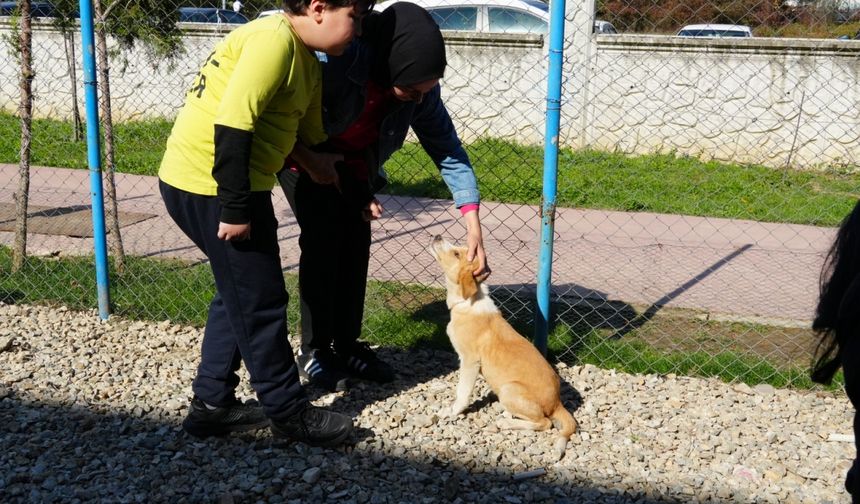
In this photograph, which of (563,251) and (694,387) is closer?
(694,387)

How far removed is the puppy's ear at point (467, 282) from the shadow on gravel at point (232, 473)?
0.77 metres

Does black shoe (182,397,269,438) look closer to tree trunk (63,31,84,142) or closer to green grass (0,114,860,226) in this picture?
green grass (0,114,860,226)

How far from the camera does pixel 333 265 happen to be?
379cm

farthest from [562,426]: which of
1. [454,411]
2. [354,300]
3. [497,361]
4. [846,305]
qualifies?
[846,305]

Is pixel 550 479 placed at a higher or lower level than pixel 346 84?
lower

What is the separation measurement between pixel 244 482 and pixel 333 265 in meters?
1.07

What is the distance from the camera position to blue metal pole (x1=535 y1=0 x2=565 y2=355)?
385 centimetres

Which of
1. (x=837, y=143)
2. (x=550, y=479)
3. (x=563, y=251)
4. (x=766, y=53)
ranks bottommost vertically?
(x=550, y=479)

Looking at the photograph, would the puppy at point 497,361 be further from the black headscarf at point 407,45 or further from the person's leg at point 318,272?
the black headscarf at point 407,45

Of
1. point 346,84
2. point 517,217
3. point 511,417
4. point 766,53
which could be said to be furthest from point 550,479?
point 766,53

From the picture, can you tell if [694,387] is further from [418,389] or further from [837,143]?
[837,143]

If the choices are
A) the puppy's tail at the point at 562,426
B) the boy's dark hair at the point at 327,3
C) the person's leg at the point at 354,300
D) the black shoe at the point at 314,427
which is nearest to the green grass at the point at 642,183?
the person's leg at the point at 354,300

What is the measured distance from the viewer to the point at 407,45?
3146 millimetres

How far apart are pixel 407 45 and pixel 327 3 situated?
445 millimetres
